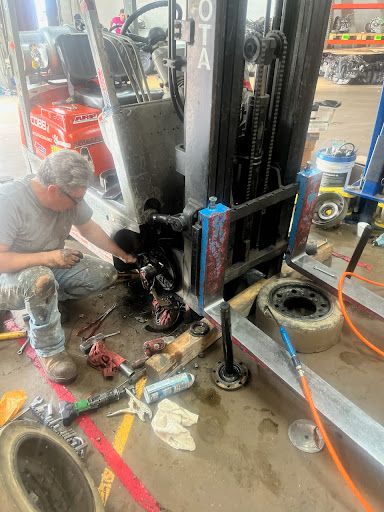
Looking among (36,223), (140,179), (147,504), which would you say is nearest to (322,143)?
(140,179)

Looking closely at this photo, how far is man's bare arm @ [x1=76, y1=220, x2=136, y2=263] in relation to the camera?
2.58m

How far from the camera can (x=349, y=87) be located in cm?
1107

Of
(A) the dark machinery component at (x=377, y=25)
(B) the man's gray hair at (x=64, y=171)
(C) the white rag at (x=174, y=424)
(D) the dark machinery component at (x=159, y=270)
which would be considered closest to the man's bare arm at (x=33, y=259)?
(B) the man's gray hair at (x=64, y=171)

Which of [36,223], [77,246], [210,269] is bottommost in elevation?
[77,246]

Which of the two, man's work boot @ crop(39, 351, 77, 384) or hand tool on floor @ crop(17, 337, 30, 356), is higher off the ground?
man's work boot @ crop(39, 351, 77, 384)

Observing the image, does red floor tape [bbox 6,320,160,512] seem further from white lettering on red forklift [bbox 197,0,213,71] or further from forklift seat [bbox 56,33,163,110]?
forklift seat [bbox 56,33,163,110]

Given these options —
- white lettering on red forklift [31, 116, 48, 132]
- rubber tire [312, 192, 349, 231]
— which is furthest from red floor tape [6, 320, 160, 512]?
rubber tire [312, 192, 349, 231]

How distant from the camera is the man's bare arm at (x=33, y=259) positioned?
6.80 feet

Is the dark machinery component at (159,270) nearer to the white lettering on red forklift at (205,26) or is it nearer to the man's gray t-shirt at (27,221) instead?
the man's gray t-shirt at (27,221)

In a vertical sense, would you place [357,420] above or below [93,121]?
below

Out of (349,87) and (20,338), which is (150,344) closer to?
(20,338)

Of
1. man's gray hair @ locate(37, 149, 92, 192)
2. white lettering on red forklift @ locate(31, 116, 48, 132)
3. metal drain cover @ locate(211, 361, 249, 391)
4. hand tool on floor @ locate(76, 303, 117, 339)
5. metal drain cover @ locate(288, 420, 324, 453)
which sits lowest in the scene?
hand tool on floor @ locate(76, 303, 117, 339)

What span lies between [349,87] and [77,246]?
10640 millimetres

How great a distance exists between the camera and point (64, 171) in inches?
79.4
